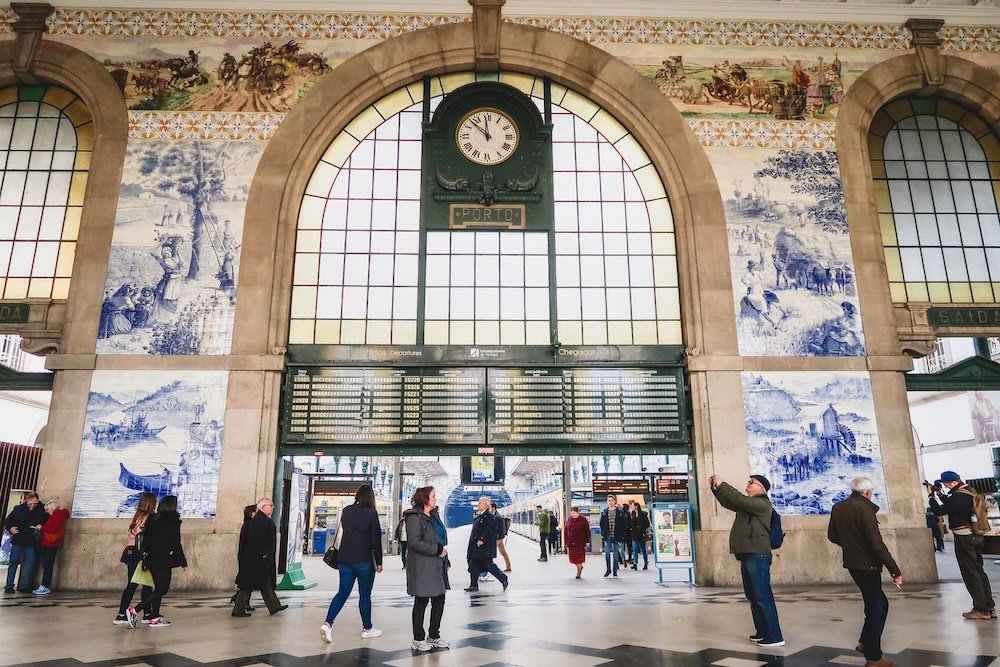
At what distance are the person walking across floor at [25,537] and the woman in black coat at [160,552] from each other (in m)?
4.29

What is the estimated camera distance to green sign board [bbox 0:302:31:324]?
476 inches

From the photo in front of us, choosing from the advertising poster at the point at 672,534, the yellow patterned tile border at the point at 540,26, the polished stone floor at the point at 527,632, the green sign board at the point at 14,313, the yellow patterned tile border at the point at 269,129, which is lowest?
the polished stone floor at the point at 527,632

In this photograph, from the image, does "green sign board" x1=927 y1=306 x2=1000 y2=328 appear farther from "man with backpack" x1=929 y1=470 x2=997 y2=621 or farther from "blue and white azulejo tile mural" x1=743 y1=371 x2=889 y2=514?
"man with backpack" x1=929 y1=470 x2=997 y2=621

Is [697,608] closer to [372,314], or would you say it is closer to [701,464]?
[701,464]

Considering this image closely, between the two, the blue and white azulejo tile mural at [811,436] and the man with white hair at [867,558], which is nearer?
the man with white hair at [867,558]

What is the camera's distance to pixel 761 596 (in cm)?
627

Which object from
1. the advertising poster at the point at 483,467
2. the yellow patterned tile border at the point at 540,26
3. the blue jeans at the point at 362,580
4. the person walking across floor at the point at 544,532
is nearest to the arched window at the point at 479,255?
the yellow patterned tile border at the point at 540,26

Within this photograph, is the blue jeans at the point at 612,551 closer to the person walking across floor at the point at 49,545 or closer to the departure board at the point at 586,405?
the departure board at the point at 586,405

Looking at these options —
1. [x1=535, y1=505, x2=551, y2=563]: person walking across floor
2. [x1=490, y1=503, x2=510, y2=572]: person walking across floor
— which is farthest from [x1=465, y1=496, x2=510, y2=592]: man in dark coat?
[x1=535, y1=505, x2=551, y2=563]: person walking across floor

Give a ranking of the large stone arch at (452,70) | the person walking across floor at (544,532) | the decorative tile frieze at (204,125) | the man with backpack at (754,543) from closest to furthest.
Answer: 1. the man with backpack at (754,543)
2. the large stone arch at (452,70)
3. the decorative tile frieze at (204,125)
4. the person walking across floor at (544,532)

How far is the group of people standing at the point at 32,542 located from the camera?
1049 cm

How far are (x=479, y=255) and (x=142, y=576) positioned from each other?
8026 millimetres

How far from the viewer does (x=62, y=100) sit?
13656 millimetres

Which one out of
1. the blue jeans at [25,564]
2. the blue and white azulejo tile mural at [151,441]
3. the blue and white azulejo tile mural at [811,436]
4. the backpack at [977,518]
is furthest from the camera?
the blue and white azulejo tile mural at [811,436]
